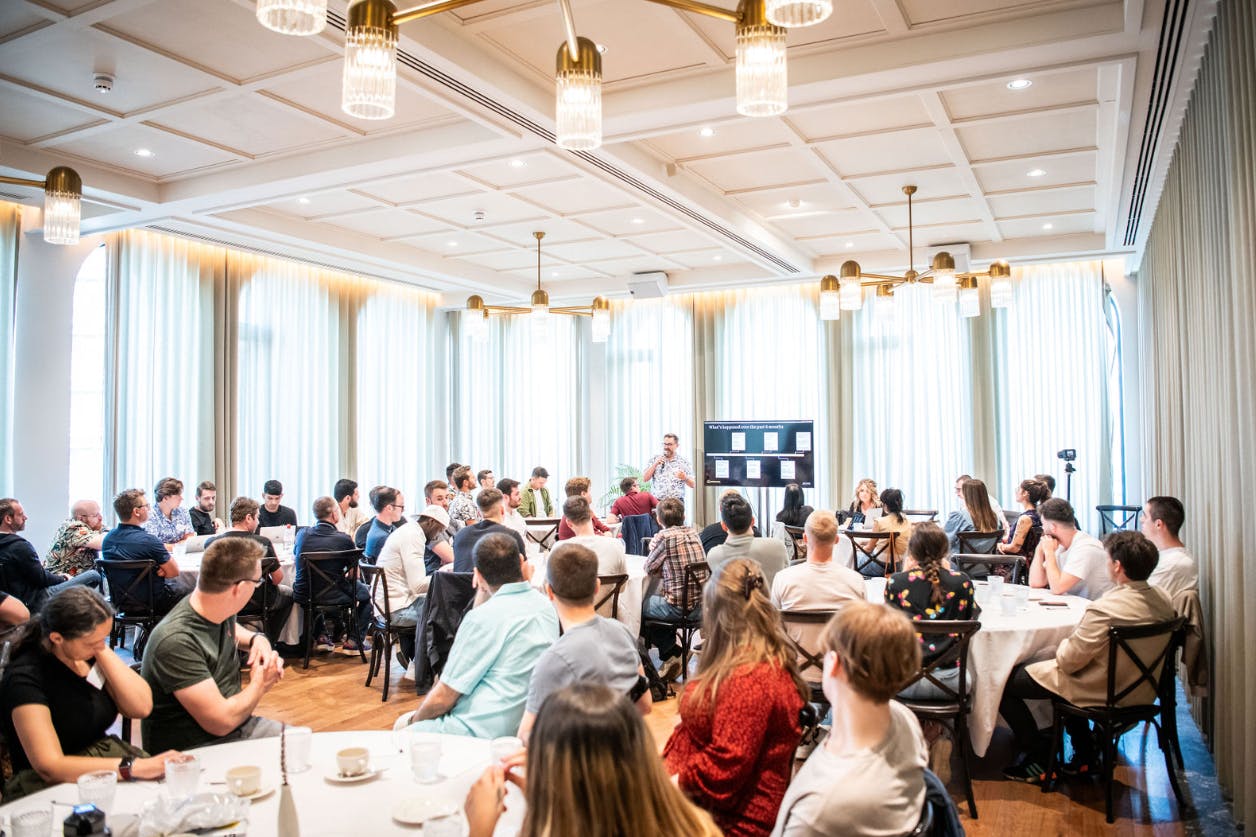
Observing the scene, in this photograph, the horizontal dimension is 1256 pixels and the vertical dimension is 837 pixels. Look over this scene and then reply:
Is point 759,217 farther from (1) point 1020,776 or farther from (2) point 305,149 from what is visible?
(1) point 1020,776

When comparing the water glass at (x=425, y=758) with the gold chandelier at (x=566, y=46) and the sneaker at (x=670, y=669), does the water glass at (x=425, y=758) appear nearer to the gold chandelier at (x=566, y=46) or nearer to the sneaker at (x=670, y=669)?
the gold chandelier at (x=566, y=46)

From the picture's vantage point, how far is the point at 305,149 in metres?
6.48

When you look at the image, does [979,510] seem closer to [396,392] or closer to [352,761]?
[352,761]

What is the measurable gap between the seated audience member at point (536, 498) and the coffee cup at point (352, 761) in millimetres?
7201

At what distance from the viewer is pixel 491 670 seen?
3057mm

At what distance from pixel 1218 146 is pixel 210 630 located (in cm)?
485

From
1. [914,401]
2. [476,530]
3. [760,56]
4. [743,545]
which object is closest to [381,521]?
[476,530]

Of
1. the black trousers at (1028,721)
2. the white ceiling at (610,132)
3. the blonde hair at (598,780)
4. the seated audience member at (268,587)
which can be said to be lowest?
the black trousers at (1028,721)

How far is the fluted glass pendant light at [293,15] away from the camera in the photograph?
204 centimetres

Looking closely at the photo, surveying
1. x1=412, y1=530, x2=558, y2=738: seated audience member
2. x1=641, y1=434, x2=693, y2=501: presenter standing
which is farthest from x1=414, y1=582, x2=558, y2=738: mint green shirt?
x1=641, y1=434, x2=693, y2=501: presenter standing

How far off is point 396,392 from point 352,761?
32.1 ft

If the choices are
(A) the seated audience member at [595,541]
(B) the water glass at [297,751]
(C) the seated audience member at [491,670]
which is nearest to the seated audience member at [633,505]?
(A) the seated audience member at [595,541]

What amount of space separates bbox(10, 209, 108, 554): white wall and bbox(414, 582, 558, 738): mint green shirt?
6.37 metres

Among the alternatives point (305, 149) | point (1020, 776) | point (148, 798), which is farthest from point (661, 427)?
point (148, 798)
